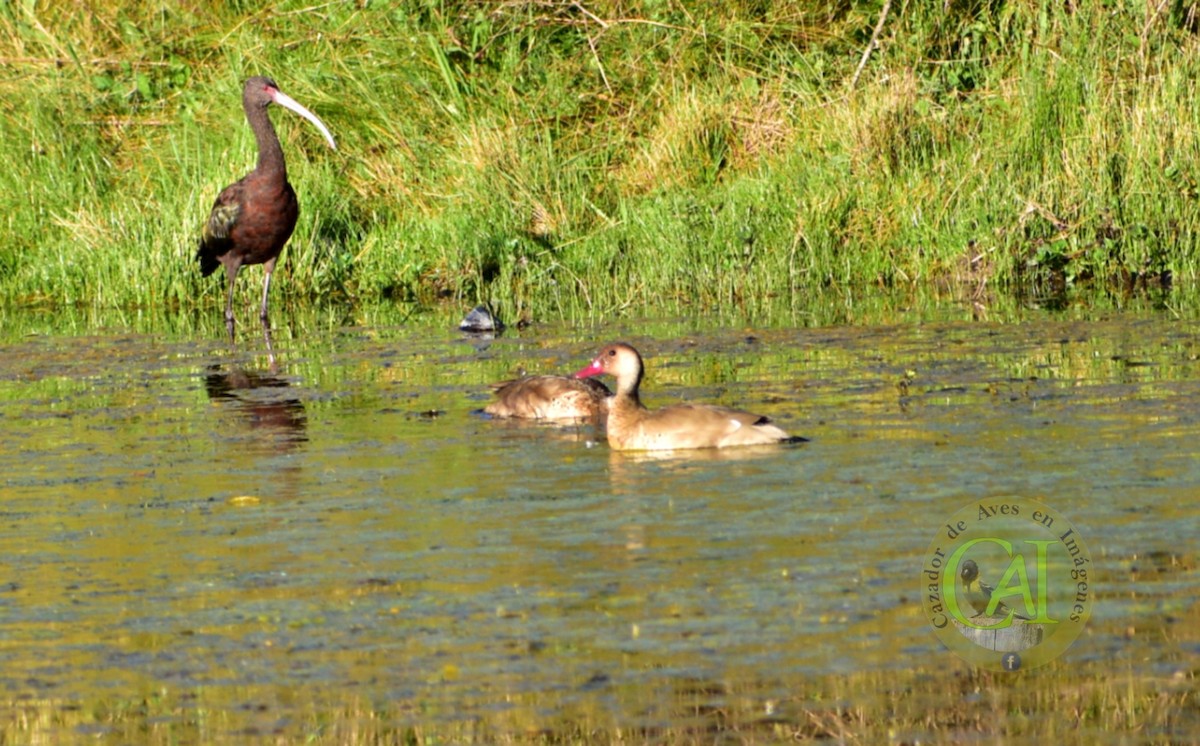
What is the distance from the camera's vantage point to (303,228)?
1625 cm

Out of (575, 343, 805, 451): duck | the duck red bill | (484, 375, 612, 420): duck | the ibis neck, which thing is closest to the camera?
(575, 343, 805, 451): duck

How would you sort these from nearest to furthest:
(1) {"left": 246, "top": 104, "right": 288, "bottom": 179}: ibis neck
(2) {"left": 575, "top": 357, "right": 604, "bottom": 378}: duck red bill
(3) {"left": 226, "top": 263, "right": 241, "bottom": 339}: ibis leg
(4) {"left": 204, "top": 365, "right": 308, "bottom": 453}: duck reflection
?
1. (2) {"left": 575, "top": 357, "right": 604, "bottom": 378}: duck red bill
2. (4) {"left": 204, "top": 365, "right": 308, "bottom": 453}: duck reflection
3. (3) {"left": 226, "top": 263, "right": 241, "bottom": 339}: ibis leg
4. (1) {"left": 246, "top": 104, "right": 288, "bottom": 179}: ibis neck

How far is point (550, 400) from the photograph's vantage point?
955 centimetres

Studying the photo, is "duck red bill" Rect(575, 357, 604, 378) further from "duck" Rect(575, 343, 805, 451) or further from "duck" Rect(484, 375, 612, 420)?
"duck" Rect(575, 343, 805, 451)

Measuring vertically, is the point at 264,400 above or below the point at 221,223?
below

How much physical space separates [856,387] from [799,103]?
24.4 ft

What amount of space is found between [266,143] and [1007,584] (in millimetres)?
10269

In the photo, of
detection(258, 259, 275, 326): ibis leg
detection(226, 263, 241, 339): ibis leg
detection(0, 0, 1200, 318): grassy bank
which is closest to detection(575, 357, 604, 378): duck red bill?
detection(0, 0, 1200, 318): grassy bank

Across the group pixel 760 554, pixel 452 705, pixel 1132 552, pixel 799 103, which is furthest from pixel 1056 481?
pixel 799 103

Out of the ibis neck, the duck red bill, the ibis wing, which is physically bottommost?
the duck red bill

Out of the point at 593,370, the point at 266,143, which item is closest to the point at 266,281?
the point at 266,143

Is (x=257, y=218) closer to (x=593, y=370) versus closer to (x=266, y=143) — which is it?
(x=266, y=143)

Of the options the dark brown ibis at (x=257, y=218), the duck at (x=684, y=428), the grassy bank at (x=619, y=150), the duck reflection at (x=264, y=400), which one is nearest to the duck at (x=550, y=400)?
the duck at (x=684, y=428)

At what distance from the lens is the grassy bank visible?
1406cm
